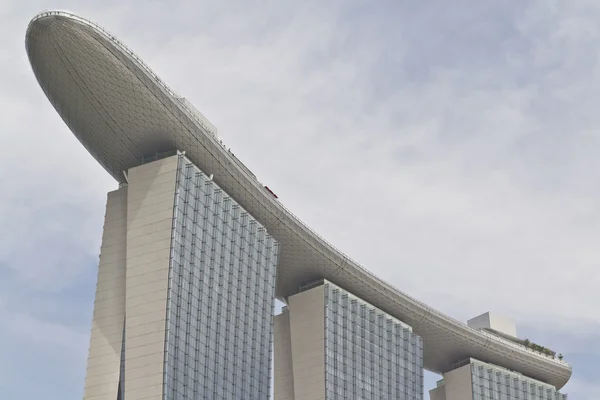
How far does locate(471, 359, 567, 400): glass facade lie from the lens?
110 metres

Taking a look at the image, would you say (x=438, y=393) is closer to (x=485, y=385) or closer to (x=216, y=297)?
(x=485, y=385)

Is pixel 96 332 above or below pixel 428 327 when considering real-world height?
below

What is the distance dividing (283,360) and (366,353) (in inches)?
335

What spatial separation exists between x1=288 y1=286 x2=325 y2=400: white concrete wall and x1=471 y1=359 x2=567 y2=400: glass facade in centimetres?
2706

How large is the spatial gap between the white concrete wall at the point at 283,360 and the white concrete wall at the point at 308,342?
242 centimetres

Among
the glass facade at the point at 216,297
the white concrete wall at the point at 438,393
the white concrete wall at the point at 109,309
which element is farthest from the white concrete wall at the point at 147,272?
the white concrete wall at the point at 438,393

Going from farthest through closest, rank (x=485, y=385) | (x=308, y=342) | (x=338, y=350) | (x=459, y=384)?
(x=459, y=384) → (x=485, y=385) → (x=308, y=342) → (x=338, y=350)

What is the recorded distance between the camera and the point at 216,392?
7375cm

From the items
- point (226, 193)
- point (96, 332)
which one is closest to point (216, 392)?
point (96, 332)

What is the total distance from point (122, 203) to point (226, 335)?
1374 centimetres

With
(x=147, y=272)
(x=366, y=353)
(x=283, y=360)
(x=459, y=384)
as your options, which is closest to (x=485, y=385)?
(x=459, y=384)

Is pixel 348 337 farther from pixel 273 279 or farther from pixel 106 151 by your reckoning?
pixel 106 151

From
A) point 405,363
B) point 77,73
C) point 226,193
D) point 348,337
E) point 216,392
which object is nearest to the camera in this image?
point 77,73

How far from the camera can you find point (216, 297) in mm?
75938
